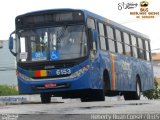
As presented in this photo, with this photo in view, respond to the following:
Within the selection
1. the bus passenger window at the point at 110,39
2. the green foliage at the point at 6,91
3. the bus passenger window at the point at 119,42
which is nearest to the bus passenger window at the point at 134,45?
the bus passenger window at the point at 119,42

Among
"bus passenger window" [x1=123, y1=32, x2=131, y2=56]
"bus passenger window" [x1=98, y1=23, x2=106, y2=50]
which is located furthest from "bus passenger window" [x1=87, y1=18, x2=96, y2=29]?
"bus passenger window" [x1=123, y1=32, x2=131, y2=56]

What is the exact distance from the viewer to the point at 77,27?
57.3 feet

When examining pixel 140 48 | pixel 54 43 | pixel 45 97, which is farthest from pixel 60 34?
pixel 140 48

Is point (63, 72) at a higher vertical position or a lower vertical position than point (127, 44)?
lower

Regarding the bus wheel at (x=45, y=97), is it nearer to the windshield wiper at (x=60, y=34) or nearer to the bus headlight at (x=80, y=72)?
the bus headlight at (x=80, y=72)

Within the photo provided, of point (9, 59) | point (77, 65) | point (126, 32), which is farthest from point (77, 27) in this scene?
point (9, 59)

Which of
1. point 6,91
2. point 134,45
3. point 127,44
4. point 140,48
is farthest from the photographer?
point 6,91

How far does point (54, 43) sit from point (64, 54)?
51 cm

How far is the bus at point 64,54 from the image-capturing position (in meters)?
17.3

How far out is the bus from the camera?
56.7 feet

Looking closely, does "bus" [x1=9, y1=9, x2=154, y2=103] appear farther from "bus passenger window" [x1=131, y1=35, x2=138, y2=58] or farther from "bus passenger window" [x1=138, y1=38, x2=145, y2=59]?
"bus passenger window" [x1=138, y1=38, x2=145, y2=59]

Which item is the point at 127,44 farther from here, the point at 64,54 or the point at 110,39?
the point at 64,54

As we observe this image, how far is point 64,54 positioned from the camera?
17234 mm

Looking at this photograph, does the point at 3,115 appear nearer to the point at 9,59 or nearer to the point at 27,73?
the point at 27,73
